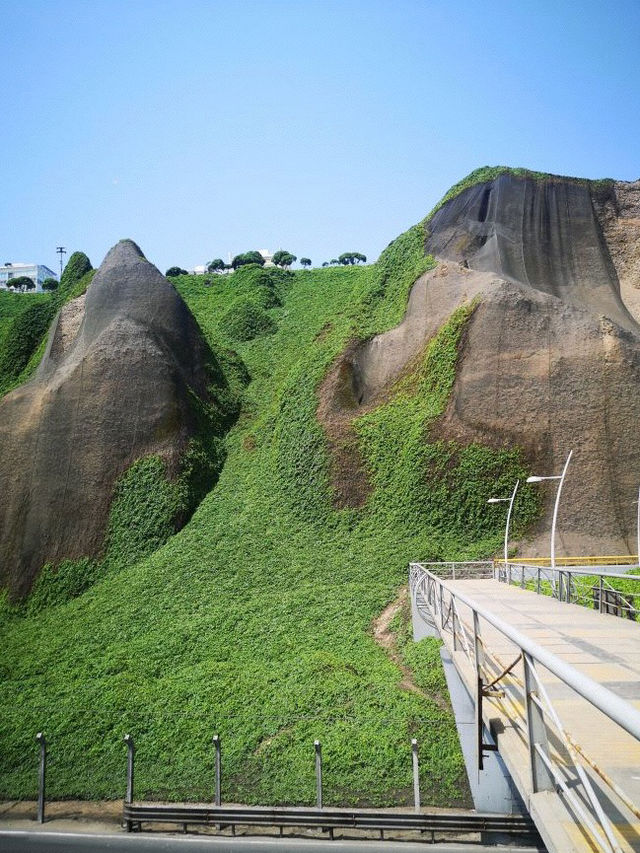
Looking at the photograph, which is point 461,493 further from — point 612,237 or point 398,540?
point 612,237

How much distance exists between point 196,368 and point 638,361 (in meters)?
23.0

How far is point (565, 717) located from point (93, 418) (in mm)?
34194

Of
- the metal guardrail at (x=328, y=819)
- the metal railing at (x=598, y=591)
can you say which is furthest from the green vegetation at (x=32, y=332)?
the metal guardrail at (x=328, y=819)

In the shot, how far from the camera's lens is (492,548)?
29484 millimetres

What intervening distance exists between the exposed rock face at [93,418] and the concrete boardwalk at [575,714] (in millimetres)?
26794

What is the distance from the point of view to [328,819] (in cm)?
1331

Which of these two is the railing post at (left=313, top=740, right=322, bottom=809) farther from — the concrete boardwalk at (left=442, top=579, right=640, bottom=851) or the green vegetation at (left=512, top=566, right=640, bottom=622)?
the green vegetation at (left=512, top=566, right=640, bottom=622)

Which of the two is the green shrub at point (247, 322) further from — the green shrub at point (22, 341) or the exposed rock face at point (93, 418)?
the green shrub at point (22, 341)

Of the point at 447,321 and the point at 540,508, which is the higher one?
the point at 447,321

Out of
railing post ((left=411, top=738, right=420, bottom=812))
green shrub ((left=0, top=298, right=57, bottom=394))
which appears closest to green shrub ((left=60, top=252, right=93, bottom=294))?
green shrub ((left=0, top=298, right=57, bottom=394))

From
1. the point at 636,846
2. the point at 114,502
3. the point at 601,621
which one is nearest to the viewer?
the point at 636,846

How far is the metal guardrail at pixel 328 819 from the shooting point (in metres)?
12.3

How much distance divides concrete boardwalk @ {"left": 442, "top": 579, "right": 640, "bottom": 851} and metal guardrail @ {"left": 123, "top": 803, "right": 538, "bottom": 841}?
328 centimetres

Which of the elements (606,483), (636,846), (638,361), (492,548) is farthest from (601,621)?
(638,361)
